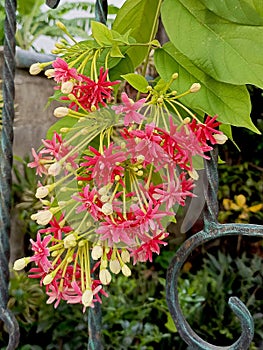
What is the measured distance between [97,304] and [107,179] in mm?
99

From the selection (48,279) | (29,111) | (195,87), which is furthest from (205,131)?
(29,111)

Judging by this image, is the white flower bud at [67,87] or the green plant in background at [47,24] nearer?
the white flower bud at [67,87]

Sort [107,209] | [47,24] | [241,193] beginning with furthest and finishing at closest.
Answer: [47,24] → [241,193] → [107,209]

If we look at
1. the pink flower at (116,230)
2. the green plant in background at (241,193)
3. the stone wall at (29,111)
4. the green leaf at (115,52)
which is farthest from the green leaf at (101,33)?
the green plant in background at (241,193)

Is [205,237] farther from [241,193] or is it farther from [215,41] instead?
[241,193]

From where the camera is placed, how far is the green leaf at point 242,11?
35 cm

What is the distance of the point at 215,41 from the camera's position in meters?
0.36

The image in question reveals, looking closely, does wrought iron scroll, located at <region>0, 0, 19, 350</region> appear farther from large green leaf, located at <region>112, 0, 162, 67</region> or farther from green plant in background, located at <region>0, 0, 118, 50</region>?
green plant in background, located at <region>0, 0, 118, 50</region>

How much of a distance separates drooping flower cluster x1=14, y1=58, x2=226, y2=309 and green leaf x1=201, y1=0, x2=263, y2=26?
0.19 feet

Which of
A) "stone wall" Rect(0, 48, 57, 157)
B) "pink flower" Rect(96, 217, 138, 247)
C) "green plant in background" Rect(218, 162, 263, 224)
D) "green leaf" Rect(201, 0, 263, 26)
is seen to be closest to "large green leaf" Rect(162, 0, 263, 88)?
"green leaf" Rect(201, 0, 263, 26)

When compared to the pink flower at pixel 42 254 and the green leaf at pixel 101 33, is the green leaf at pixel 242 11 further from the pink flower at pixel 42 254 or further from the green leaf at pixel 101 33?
the pink flower at pixel 42 254

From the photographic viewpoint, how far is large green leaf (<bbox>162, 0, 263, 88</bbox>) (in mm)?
343

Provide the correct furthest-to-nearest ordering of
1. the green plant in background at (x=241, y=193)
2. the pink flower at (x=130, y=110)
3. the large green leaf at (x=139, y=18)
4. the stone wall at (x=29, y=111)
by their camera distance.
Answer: the green plant in background at (x=241, y=193) → the stone wall at (x=29, y=111) → the large green leaf at (x=139, y=18) → the pink flower at (x=130, y=110)

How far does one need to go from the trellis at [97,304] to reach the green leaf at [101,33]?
52mm
